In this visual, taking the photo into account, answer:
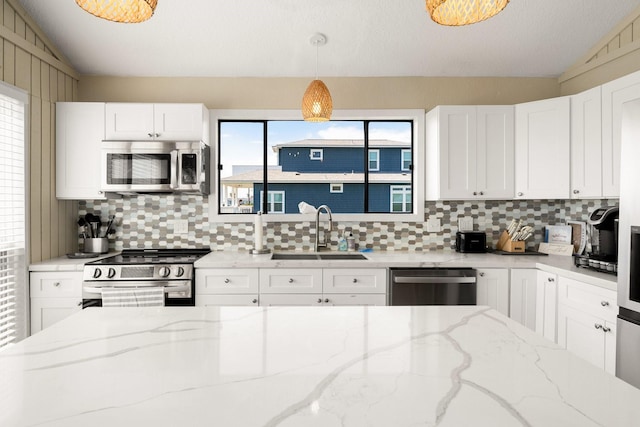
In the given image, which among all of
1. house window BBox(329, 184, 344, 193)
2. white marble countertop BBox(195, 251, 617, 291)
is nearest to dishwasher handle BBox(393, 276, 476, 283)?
white marble countertop BBox(195, 251, 617, 291)

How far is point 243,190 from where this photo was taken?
149 inches

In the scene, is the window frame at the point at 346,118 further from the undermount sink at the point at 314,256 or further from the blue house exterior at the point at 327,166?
the blue house exterior at the point at 327,166

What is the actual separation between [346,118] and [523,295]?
2.06 metres

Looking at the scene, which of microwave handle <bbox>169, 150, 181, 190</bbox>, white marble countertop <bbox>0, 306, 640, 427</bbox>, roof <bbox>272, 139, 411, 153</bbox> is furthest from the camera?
roof <bbox>272, 139, 411, 153</bbox>

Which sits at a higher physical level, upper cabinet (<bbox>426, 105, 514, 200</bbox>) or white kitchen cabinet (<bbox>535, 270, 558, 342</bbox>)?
upper cabinet (<bbox>426, 105, 514, 200</bbox>)

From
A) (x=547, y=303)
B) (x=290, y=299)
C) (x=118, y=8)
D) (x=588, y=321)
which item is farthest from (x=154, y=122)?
(x=588, y=321)

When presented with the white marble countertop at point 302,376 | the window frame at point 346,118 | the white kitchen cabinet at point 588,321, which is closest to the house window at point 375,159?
the window frame at point 346,118

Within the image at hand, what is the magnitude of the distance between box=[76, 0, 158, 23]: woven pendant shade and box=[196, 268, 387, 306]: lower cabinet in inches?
77.0

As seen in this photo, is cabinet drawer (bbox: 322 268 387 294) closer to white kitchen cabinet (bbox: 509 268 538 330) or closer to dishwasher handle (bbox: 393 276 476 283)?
dishwasher handle (bbox: 393 276 476 283)

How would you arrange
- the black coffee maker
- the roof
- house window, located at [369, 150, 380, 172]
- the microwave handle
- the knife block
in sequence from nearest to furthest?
the black coffee maker, the microwave handle, the knife block, the roof, house window, located at [369, 150, 380, 172]

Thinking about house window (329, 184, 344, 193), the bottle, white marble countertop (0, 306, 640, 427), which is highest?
house window (329, 184, 344, 193)

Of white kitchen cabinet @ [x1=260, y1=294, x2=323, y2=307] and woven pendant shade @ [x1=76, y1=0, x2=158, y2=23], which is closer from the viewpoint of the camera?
woven pendant shade @ [x1=76, y1=0, x2=158, y2=23]

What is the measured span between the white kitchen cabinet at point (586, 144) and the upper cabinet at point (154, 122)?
292 cm

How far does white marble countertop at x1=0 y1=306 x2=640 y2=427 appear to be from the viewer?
694mm
